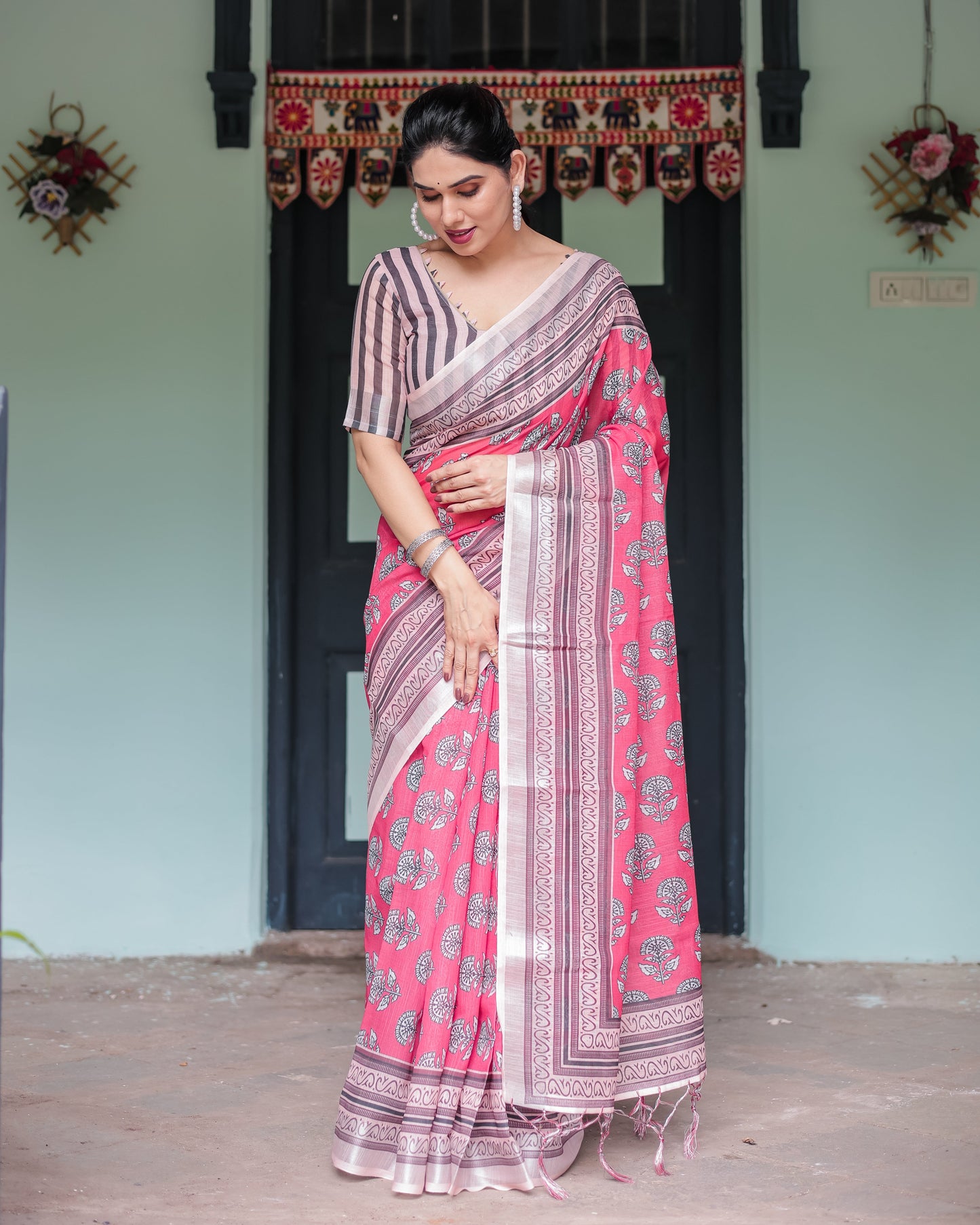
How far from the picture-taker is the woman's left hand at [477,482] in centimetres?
212

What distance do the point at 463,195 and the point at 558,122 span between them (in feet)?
4.92

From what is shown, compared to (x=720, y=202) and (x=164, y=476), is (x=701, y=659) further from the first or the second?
(x=164, y=476)

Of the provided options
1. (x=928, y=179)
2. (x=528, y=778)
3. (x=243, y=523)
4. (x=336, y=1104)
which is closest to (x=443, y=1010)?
(x=528, y=778)

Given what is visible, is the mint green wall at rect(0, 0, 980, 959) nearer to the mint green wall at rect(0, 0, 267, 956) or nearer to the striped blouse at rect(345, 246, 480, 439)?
the mint green wall at rect(0, 0, 267, 956)

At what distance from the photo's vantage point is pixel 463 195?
2.09 m

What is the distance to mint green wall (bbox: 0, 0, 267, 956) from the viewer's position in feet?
11.3

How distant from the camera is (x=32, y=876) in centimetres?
346

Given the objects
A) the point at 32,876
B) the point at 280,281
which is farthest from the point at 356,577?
the point at 32,876

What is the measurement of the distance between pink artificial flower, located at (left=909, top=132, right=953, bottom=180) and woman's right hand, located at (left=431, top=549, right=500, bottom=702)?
1959 millimetres

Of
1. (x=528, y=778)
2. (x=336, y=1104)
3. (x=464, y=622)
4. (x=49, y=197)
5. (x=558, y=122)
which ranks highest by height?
(x=558, y=122)

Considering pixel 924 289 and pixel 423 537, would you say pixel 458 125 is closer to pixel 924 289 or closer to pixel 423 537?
pixel 423 537

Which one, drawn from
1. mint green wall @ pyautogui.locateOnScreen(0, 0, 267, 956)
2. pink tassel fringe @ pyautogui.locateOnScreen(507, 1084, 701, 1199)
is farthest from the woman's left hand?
mint green wall @ pyautogui.locateOnScreen(0, 0, 267, 956)

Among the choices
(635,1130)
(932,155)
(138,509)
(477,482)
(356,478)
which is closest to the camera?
(477,482)

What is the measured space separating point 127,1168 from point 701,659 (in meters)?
2.06
